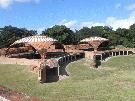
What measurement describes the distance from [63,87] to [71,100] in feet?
22.9

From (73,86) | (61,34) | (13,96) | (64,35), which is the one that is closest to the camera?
(13,96)

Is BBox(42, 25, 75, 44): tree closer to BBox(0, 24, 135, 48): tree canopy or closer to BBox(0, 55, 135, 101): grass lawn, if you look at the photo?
BBox(0, 24, 135, 48): tree canopy

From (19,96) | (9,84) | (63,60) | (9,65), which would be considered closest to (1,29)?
(63,60)

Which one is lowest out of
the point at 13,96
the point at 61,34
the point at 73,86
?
the point at 73,86

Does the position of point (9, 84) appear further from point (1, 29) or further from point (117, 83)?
point (1, 29)

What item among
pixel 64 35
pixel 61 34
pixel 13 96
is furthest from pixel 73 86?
pixel 61 34

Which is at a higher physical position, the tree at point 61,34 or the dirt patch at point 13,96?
the tree at point 61,34

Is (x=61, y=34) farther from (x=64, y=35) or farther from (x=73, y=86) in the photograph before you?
(x=73, y=86)

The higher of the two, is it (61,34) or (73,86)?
(61,34)

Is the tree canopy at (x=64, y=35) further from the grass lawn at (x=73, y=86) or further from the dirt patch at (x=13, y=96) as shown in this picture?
the dirt patch at (x=13, y=96)

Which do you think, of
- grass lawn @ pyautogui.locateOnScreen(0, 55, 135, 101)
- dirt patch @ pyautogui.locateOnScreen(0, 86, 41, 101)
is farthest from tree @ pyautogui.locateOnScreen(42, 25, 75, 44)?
dirt patch @ pyautogui.locateOnScreen(0, 86, 41, 101)

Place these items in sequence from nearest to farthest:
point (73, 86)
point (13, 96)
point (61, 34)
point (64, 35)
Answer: point (13, 96) < point (73, 86) < point (64, 35) < point (61, 34)

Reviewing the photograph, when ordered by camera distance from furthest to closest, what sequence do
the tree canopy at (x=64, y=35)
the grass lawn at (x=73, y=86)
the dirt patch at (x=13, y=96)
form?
the tree canopy at (x=64, y=35)
the grass lawn at (x=73, y=86)
the dirt patch at (x=13, y=96)

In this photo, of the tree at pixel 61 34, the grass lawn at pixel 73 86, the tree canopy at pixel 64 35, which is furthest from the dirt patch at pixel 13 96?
the tree at pixel 61 34
